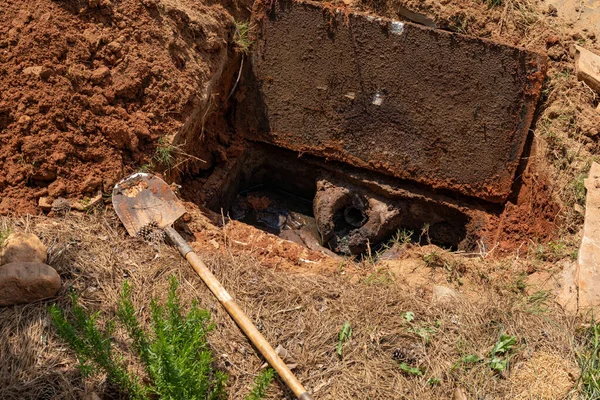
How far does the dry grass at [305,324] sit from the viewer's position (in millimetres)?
2842

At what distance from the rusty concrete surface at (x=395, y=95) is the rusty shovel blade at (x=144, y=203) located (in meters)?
1.27

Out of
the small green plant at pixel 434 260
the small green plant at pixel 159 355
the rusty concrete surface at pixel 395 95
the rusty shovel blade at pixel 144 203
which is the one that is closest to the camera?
the small green plant at pixel 159 355

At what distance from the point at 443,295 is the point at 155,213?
1879 mm

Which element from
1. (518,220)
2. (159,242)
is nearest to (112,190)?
(159,242)

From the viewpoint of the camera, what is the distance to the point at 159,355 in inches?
97.0

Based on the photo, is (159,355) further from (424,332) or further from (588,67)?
(588,67)

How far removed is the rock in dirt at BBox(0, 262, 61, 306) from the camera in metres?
2.84

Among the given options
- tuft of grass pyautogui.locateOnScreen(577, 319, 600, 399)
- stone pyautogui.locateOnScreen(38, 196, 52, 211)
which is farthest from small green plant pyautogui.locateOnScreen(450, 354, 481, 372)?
stone pyautogui.locateOnScreen(38, 196, 52, 211)

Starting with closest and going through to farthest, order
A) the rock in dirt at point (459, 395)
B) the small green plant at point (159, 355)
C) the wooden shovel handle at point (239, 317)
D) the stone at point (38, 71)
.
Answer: the small green plant at point (159, 355) < the wooden shovel handle at point (239, 317) < the rock in dirt at point (459, 395) < the stone at point (38, 71)

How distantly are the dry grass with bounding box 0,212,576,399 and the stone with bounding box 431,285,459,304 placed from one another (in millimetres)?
57

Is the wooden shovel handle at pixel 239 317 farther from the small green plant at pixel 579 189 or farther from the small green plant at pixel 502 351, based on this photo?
the small green plant at pixel 579 189

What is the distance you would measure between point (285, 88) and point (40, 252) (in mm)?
2274

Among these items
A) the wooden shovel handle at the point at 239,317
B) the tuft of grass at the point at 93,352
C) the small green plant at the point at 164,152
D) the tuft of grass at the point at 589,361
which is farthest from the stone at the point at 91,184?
the tuft of grass at the point at 589,361

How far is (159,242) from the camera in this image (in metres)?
3.45
